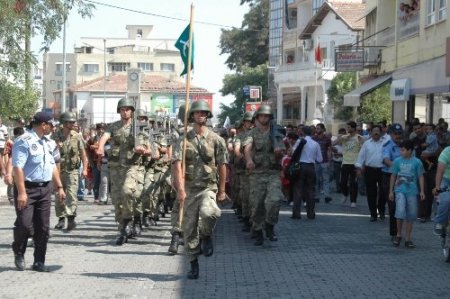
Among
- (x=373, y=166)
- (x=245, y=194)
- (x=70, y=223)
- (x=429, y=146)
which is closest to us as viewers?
(x=70, y=223)

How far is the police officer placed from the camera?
10.3 meters

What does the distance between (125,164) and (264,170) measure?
201cm

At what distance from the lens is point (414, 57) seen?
28.9 meters

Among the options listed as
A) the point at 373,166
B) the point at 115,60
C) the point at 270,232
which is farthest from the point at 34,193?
the point at 115,60

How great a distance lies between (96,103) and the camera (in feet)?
303

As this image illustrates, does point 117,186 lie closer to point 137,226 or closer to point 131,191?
point 131,191

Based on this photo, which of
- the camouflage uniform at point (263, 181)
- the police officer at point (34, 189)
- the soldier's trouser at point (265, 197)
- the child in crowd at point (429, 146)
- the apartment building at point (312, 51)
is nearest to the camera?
the police officer at point (34, 189)

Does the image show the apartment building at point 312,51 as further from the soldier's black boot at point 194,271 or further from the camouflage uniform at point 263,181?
the soldier's black boot at point 194,271

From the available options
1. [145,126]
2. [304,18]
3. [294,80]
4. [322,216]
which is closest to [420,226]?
[322,216]

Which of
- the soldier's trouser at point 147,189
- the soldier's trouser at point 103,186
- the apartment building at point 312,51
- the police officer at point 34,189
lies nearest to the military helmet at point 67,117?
the soldier's trouser at point 147,189

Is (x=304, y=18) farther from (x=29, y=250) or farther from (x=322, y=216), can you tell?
(x=29, y=250)

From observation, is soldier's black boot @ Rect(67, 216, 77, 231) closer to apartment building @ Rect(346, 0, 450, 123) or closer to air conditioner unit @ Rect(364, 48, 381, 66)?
apartment building @ Rect(346, 0, 450, 123)

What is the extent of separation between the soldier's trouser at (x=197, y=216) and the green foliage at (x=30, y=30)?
13.4 m

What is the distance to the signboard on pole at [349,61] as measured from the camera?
34.9m
